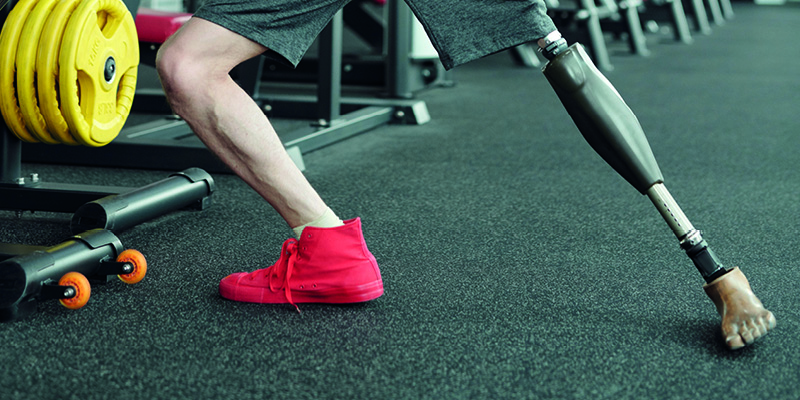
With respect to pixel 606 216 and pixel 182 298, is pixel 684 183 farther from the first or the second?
pixel 182 298

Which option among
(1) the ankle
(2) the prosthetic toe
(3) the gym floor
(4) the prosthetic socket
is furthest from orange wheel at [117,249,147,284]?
(2) the prosthetic toe

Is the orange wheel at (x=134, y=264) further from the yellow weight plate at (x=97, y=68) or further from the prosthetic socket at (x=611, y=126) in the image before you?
the prosthetic socket at (x=611, y=126)

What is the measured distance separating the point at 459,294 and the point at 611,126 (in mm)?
356

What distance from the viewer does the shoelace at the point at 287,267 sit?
1162mm

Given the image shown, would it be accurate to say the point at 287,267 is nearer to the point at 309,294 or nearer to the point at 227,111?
the point at 309,294

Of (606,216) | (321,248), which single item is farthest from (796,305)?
(321,248)

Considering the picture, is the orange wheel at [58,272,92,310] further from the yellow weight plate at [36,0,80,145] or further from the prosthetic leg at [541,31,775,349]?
the prosthetic leg at [541,31,775,349]

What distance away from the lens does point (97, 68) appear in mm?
1344

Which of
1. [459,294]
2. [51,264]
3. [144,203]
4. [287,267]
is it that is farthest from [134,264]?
[459,294]

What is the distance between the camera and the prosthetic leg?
1.05 m

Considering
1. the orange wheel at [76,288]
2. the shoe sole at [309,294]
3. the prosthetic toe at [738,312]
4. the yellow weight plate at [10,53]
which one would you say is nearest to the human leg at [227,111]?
the shoe sole at [309,294]

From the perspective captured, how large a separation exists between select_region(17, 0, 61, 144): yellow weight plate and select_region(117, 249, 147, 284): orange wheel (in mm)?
313

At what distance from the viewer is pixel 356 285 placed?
1.15 meters

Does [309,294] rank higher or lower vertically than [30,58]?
lower
